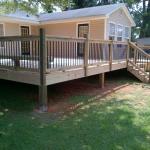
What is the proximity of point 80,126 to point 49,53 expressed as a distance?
216cm

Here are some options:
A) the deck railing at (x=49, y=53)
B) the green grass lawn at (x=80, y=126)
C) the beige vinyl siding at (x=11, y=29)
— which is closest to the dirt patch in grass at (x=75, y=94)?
the green grass lawn at (x=80, y=126)

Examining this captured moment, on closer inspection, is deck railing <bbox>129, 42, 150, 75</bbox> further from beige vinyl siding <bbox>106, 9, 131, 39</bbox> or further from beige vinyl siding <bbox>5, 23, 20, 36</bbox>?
beige vinyl siding <bbox>5, 23, 20, 36</bbox>

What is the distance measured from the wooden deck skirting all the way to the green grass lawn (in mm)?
738

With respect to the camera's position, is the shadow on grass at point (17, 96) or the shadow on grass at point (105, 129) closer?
the shadow on grass at point (105, 129)

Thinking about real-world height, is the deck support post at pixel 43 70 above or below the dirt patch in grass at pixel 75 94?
above

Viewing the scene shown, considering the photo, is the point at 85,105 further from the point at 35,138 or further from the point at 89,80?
the point at 89,80

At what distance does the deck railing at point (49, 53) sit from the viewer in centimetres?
579

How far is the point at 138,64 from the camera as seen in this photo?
11.1 metres

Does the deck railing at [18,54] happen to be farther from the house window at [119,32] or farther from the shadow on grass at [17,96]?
the house window at [119,32]

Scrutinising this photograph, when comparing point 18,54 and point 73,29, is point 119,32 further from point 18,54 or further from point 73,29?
point 18,54

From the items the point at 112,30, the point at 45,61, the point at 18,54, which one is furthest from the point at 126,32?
the point at 45,61

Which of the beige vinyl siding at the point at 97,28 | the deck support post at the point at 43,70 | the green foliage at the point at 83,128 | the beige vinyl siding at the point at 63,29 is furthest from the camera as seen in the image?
the beige vinyl siding at the point at 63,29

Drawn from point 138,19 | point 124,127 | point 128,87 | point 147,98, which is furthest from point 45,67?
point 138,19

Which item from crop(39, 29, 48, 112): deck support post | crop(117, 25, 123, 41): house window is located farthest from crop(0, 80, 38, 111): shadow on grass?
crop(117, 25, 123, 41): house window
